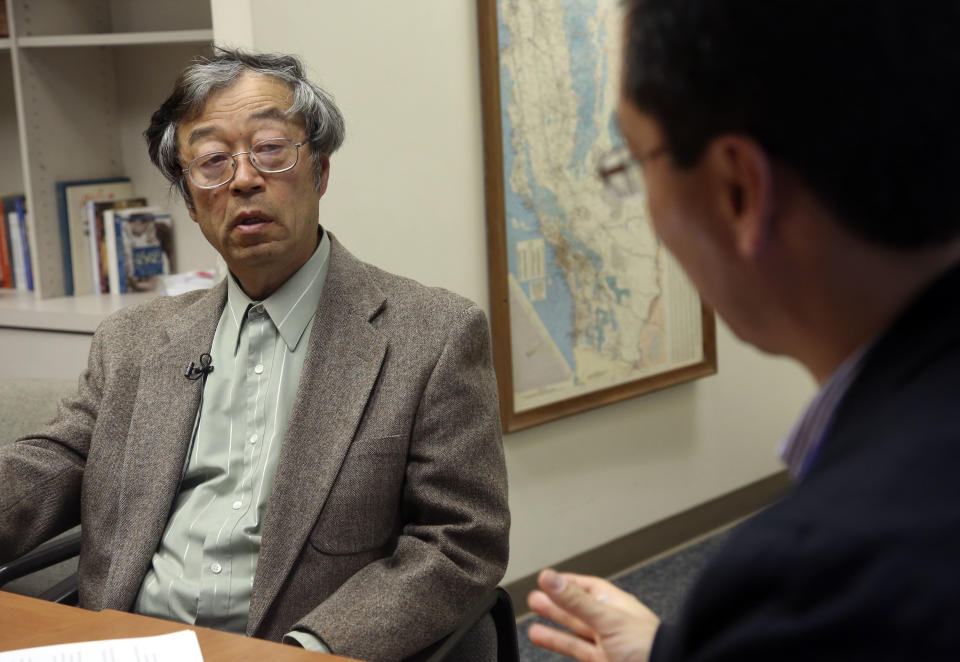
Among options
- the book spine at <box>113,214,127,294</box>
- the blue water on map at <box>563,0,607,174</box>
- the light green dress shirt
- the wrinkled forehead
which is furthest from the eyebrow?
the blue water on map at <box>563,0,607,174</box>

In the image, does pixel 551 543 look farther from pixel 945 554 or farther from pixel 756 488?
pixel 945 554

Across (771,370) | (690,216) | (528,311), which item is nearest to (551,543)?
(528,311)

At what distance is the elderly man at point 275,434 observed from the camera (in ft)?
5.73

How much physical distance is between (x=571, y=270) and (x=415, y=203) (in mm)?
632

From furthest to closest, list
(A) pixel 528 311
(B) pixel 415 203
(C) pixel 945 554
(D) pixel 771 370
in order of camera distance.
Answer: (D) pixel 771 370, (A) pixel 528 311, (B) pixel 415 203, (C) pixel 945 554

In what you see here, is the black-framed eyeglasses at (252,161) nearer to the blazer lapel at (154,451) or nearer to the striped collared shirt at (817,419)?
the blazer lapel at (154,451)

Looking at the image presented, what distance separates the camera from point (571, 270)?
3457 millimetres

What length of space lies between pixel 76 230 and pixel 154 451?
166cm

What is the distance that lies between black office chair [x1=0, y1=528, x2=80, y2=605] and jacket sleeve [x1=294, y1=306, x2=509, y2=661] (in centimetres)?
61

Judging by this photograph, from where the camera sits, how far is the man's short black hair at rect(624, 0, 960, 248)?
667 mm

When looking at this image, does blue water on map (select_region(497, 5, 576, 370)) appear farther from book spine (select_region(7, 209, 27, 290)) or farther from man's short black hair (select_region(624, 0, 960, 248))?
man's short black hair (select_region(624, 0, 960, 248))

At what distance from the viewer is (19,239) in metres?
3.50

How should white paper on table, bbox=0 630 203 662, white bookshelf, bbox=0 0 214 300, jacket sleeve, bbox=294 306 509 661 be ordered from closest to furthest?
white paper on table, bbox=0 630 203 662 → jacket sleeve, bbox=294 306 509 661 → white bookshelf, bbox=0 0 214 300

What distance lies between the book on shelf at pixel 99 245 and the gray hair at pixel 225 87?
53.6 inches
